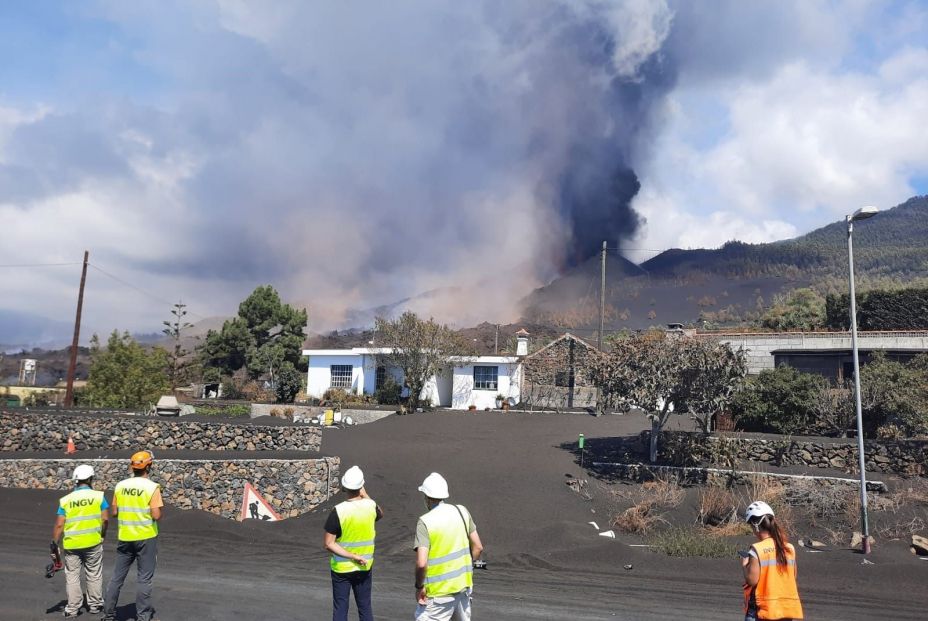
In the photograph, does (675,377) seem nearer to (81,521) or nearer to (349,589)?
(349,589)

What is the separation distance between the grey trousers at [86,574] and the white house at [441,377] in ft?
90.0

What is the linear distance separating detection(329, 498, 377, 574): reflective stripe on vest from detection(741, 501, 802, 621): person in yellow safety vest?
3161 millimetres

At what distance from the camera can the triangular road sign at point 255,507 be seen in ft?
51.4

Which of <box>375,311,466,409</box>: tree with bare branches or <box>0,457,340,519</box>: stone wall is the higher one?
<box>375,311,466,409</box>: tree with bare branches

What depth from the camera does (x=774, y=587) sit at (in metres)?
4.87

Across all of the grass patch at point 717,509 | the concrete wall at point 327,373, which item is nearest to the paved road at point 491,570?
the grass patch at point 717,509

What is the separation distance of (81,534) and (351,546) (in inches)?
150

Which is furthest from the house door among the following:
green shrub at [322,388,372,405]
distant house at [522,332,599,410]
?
distant house at [522,332,599,410]

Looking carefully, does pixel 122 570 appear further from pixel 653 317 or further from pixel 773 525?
pixel 653 317

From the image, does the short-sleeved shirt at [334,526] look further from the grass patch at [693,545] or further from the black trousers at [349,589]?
the grass patch at [693,545]

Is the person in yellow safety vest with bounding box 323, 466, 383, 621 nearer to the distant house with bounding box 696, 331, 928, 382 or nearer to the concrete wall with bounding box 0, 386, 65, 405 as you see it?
the distant house with bounding box 696, 331, 928, 382

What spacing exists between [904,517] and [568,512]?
809 centimetres

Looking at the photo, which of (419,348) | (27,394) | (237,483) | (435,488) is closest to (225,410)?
(419,348)

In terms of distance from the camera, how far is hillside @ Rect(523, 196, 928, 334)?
83750 mm
